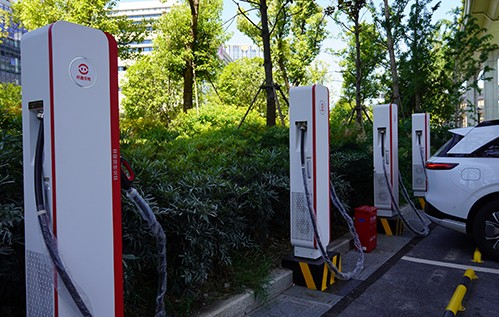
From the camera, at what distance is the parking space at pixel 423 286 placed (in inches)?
145

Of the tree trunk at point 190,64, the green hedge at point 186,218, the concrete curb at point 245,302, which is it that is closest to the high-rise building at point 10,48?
the green hedge at point 186,218

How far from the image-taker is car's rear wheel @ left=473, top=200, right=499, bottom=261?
4973mm

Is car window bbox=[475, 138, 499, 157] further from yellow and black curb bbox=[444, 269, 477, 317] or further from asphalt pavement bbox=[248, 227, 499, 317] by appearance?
yellow and black curb bbox=[444, 269, 477, 317]

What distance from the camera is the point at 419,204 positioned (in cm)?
871

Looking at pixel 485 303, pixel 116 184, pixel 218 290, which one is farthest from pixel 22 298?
pixel 485 303

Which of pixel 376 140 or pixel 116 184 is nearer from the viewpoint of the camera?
pixel 116 184

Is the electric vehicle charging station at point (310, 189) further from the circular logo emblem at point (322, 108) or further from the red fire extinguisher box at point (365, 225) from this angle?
the red fire extinguisher box at point (365, 225)

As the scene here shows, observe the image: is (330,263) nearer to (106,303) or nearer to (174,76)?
(106,303)

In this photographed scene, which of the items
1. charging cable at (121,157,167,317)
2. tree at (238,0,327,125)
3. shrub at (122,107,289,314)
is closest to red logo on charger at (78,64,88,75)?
charging cable at (121,157,167,317)

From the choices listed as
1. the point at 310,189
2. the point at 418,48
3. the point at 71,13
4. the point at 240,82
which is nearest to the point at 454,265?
the point at 310,189

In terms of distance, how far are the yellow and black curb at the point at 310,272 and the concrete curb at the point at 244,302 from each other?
83 mm

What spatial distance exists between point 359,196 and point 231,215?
146 inches

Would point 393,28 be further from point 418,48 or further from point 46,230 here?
point 46,230

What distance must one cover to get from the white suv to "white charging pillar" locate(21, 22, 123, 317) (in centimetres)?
451
